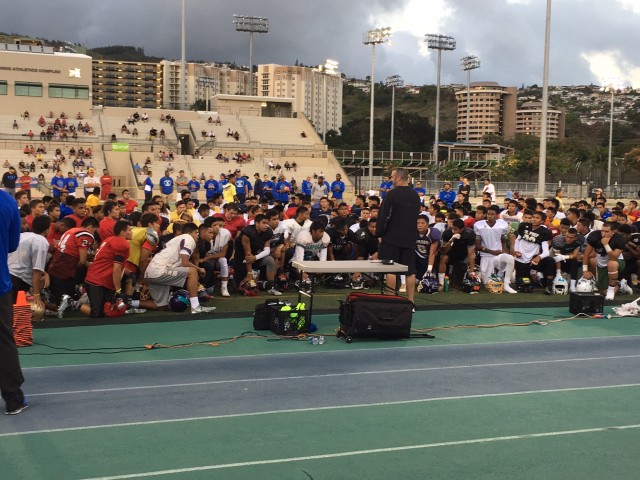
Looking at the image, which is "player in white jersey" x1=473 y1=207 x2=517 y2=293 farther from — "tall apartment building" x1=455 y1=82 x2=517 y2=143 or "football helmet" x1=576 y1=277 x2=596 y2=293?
"tall apartment building" x1=455 y1=82 x2=517 y2=143

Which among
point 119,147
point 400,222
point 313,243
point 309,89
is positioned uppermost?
point 309,89

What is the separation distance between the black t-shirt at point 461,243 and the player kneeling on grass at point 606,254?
1922 mm

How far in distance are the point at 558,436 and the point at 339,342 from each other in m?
3.66

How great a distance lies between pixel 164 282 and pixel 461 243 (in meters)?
5.53

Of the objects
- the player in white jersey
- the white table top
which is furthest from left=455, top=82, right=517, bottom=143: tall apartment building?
the white table top

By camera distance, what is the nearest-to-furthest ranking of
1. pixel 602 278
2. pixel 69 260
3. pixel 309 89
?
pixel 69 260 → pixel 602 278 → pixel 309 89

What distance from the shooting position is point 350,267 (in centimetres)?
922

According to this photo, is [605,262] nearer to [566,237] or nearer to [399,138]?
[566,237]

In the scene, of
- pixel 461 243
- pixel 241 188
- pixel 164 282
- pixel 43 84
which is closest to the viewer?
pixel 164 282

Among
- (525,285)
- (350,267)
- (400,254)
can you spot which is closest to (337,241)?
(525,285)

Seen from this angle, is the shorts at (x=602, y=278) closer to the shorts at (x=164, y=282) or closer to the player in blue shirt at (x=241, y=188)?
the shorts at (x=164, y=282)

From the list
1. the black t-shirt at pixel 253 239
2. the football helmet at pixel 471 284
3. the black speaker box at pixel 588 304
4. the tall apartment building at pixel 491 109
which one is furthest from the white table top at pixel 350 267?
the tall apartment building at pixel 491 109

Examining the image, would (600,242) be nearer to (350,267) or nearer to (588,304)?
(588,304)

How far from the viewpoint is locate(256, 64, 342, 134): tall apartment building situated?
544ft
